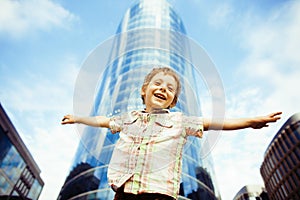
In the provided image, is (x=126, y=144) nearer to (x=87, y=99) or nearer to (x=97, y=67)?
(x=87, y=99)

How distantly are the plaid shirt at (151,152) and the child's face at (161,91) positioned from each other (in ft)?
0.31

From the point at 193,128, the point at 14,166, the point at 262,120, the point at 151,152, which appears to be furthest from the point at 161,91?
the point at 14,166

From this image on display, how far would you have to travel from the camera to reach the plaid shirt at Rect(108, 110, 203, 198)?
4.88 feet

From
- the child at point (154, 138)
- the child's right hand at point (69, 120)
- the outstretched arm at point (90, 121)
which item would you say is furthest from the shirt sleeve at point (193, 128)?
the child's right hand at point (69, 120)

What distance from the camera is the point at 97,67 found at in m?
2.43

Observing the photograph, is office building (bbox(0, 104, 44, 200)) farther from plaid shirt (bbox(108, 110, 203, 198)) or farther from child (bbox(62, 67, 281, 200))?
plaid shirt (bbox(108, 110, 203, 198))

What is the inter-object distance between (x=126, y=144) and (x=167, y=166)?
1.26 ft

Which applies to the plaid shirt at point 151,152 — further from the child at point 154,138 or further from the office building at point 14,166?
the office building at point 14,166

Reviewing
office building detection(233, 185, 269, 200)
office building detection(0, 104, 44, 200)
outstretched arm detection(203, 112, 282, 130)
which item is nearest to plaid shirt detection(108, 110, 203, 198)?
outstretched arm detection(203, 112, 282, 130)

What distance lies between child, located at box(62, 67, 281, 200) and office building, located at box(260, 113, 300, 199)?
172ft

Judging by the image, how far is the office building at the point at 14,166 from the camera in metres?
37.8

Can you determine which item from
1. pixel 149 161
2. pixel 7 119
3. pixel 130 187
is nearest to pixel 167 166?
pixel 149 161

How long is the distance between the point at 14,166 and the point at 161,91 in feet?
170

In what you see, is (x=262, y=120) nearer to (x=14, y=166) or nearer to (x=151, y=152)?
(x=151, y=152)
